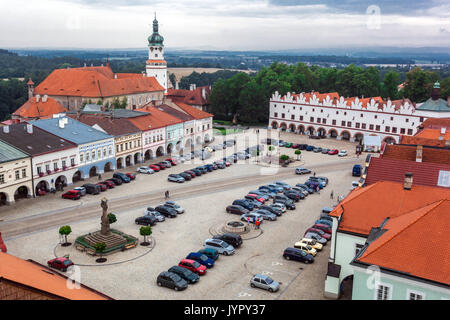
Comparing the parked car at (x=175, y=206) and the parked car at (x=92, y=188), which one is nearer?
the parked car at (x=175, y=206)

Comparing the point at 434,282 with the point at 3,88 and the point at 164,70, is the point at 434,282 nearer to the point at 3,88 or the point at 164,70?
the point at 164,70

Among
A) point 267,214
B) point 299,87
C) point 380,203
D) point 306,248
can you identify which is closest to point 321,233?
point 306,248

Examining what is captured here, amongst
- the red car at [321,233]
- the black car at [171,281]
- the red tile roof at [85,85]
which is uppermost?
the red tile roof at [85,85]

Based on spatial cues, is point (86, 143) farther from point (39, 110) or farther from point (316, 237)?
point (316, 237)

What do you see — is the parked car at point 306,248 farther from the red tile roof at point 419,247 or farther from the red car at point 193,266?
the red tile roof at point 419,247

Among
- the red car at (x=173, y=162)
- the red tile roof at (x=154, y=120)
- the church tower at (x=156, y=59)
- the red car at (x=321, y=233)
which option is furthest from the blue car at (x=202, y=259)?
the church tower at (x=156, y=59)

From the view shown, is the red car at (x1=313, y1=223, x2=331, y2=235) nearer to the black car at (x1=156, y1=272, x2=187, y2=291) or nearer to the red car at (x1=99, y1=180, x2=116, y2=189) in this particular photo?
the black car at (x1=156, y1=272, x2=187, y2=291)
